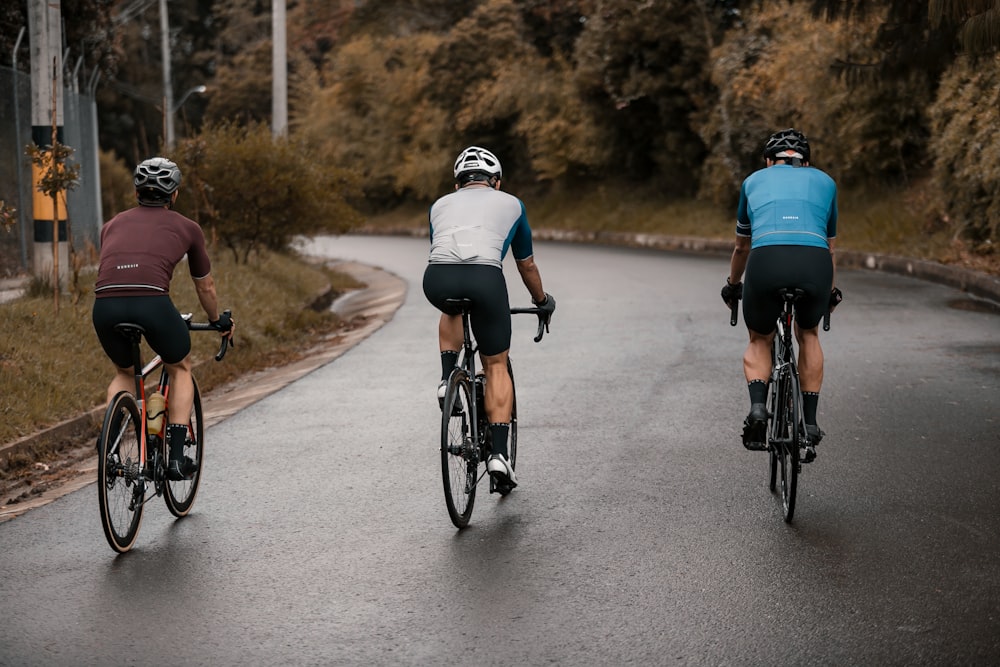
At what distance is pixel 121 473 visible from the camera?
588 centimetres

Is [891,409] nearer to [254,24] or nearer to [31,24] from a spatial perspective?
[31,24]

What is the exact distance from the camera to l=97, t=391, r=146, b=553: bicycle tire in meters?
5.75

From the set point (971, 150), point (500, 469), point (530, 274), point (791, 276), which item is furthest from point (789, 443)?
point (971, 150)

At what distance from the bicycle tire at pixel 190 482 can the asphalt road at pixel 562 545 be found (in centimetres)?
9

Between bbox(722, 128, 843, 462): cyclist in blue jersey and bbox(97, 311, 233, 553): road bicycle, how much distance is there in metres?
2.79

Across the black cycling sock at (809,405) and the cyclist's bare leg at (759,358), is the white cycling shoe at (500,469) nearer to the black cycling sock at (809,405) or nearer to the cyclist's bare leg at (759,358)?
the cyclist's bare leg at (759,358)

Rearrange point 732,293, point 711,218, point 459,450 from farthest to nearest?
point 711,218 < point 732,293 < point 459,450

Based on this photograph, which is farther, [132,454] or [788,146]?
[788,146]

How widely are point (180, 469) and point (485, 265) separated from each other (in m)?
1.79

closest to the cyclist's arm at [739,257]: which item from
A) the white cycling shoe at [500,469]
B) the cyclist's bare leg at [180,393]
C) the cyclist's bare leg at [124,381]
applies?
the white cycling shoe at [500,469]

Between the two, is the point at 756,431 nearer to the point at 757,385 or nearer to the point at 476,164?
the point at 757,385

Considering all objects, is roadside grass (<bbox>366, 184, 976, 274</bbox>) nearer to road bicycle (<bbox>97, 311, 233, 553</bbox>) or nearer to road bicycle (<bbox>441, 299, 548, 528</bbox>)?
road bicycle (<bbox>441, 299, 548, 528</bbox>)

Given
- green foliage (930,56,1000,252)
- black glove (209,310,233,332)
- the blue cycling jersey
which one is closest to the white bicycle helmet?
the blue cycling jersey

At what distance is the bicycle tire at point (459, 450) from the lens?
236 inches
